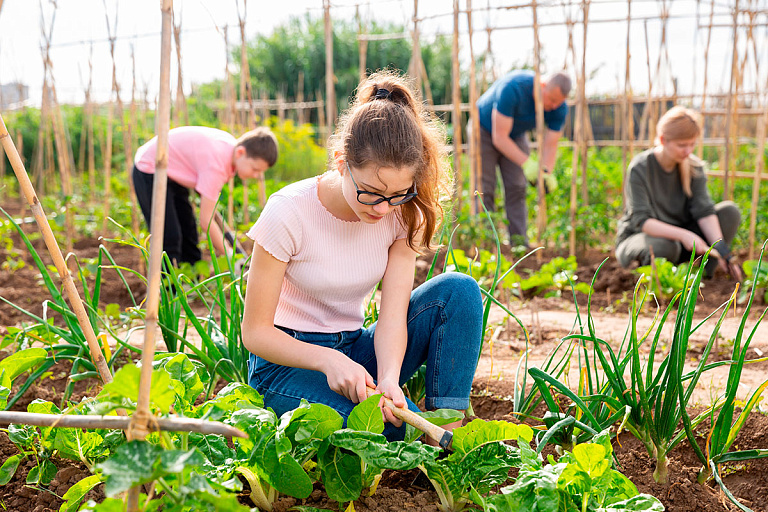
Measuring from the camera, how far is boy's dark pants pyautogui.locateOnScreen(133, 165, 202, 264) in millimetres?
3545

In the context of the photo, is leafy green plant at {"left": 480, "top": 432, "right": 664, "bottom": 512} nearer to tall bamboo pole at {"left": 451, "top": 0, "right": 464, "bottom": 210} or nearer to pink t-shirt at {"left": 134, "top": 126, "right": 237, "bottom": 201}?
pink t-shirt at {"left": 134, "top": 126, "right": 237, "bottom": 201}

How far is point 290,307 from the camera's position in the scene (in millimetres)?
1693

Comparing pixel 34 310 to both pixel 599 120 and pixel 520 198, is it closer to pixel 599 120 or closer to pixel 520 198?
pixel 520 198

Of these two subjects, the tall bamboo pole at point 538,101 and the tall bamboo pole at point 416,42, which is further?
the tall bamboo pole at point 416,42

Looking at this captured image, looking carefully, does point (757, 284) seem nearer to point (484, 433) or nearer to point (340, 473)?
point (484, 433)

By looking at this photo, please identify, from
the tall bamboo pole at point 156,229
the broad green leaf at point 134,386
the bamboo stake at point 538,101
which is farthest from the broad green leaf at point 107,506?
the bamboo stake at point 538,101

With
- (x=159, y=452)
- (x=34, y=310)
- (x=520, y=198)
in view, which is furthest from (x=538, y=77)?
(x=159, y=452)

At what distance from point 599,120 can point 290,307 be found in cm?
1373

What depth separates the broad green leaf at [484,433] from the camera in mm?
1170

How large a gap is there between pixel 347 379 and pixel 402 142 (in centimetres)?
52

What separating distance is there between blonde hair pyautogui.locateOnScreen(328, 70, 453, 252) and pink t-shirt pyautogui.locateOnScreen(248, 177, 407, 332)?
0.09 metres

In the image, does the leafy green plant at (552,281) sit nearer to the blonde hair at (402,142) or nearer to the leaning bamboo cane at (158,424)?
the blonde hair at (402,142)

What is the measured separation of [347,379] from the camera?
4.60ft

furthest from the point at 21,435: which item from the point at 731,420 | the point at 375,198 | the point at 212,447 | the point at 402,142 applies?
the point at 731,420
